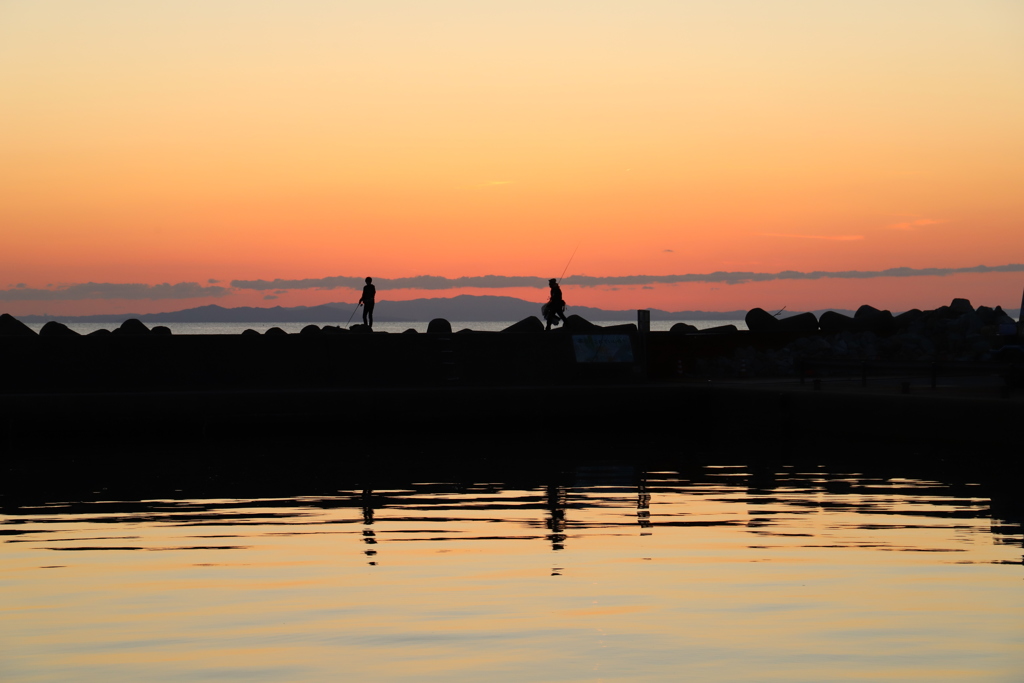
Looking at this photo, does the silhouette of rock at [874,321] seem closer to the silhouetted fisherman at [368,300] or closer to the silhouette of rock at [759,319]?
the silhouette of rock at [759,319]

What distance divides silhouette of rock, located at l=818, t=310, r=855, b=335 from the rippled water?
25254 mm

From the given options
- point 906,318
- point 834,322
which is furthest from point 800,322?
point 906,318

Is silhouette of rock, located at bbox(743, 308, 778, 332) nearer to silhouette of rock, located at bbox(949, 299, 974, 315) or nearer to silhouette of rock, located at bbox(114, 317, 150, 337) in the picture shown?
silhouette of rock, located at bbox(949, 299, 974, 315)

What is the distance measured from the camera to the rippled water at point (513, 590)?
24.8 ft

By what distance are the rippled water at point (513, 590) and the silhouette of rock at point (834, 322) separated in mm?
25254

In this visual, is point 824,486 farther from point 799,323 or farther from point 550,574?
point 799,323

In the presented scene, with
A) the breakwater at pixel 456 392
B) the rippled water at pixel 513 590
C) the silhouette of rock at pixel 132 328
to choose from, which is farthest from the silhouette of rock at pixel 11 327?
the rippled water at pixel 513 590

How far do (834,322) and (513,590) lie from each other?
33116 millimetres

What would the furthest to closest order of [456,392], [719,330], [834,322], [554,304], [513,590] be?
[834,322] < [719,330] < [554,304] < [456,392] < [513,590]

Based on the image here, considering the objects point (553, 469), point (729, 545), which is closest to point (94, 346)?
Answer: point (553, 469)

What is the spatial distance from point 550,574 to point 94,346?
59.4 feet

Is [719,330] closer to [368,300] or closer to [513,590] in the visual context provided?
[368,300]

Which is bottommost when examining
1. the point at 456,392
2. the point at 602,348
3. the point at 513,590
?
the point at 513,590

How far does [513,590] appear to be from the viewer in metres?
9.70
